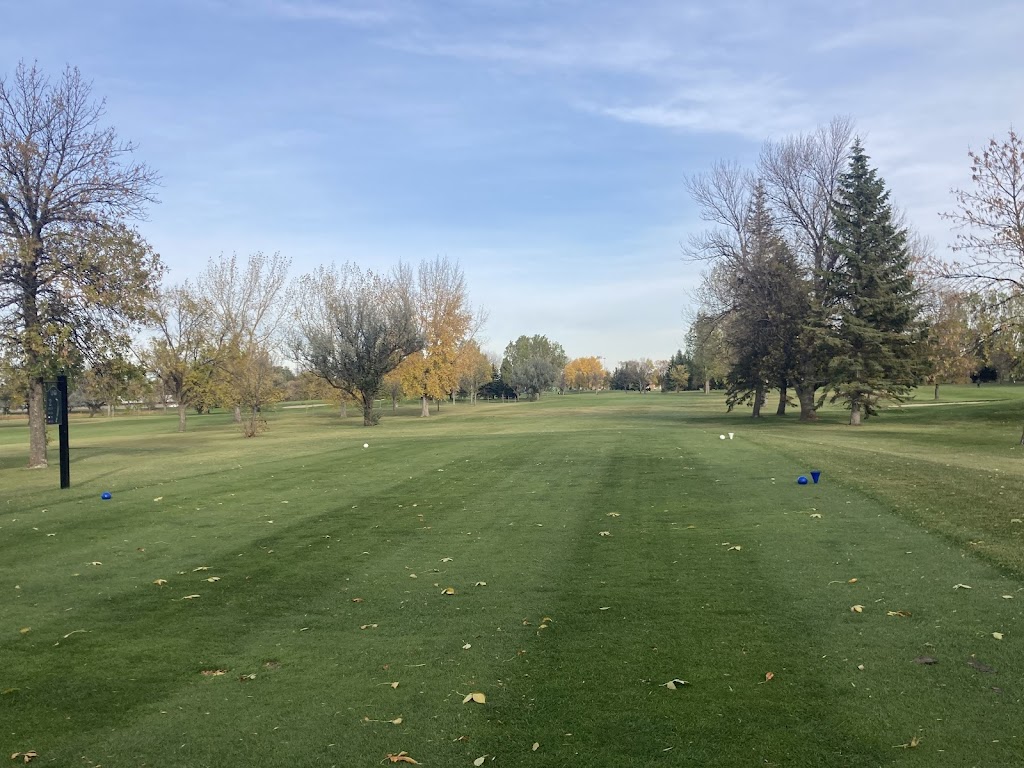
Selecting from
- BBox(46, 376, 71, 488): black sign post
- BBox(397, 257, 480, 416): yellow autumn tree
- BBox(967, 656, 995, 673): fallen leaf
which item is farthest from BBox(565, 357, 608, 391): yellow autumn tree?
BBox(967, 656, 995, 673): fallen leaf

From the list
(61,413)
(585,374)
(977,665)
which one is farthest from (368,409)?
(585,374)

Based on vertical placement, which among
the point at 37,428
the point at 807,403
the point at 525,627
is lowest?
the point at 525,627

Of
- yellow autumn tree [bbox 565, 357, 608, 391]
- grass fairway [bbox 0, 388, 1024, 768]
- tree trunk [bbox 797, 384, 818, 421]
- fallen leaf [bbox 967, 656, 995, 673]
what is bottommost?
grass fairway [bbox 0, 388, 1024, 768]

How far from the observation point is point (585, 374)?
178 m

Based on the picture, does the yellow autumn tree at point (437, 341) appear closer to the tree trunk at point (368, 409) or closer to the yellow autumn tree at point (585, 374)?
the tree trunk at point (368, 409)

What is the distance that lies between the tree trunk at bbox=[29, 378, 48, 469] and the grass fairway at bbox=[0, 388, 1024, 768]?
10.7 metres

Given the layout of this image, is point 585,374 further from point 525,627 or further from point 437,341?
point 525,627

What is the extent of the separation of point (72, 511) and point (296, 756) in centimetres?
1125

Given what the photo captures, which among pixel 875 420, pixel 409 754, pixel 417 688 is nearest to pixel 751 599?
pixel 417 688

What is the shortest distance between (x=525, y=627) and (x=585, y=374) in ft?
568

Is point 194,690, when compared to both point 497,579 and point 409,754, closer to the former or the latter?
point 409,754

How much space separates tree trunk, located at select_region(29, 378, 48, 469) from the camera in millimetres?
22953

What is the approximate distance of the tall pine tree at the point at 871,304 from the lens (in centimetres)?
3462

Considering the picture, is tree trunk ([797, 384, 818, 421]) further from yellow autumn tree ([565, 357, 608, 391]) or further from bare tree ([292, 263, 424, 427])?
yellow autumn tree ([565, 357, 608, 391])
